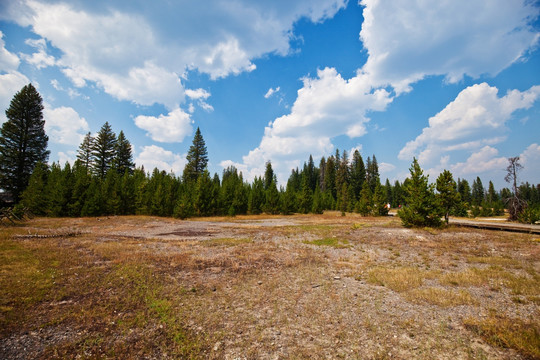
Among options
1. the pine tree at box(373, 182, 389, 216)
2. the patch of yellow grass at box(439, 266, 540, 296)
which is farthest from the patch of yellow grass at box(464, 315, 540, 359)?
the pine tree at box(373, 182, 389, 216)

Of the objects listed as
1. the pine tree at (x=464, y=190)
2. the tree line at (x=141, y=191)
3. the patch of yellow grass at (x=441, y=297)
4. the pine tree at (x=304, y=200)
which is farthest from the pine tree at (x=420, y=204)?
the pine tree at (x=464, y=190)

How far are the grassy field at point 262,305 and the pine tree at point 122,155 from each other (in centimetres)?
4183

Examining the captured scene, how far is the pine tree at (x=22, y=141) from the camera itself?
1223 inches

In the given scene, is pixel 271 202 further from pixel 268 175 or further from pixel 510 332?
pixel 510 332

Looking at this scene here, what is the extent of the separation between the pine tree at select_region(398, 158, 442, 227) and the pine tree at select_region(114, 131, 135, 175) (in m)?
54.7

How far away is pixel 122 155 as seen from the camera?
50062 mm

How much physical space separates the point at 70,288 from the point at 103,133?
51513 mm

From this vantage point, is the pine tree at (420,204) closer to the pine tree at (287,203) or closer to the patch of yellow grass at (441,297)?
the patch of yellow grass at (441,297)

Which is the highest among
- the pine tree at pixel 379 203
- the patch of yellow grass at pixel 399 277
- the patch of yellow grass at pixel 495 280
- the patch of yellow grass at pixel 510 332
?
the pine tree at pixel 379 203

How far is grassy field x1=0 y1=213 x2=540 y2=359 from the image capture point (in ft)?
14.8

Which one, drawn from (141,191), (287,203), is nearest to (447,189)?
(287,203)

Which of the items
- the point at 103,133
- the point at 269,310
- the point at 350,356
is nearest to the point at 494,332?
the point at 350,356

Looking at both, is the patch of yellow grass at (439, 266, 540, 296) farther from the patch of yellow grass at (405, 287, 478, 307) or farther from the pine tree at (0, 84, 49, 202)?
the pine tree at (0, 84, 49, 202)

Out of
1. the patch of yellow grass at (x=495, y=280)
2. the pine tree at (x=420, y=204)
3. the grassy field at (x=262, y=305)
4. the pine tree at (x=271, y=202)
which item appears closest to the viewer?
the grassy field at (x=262, y=305)
